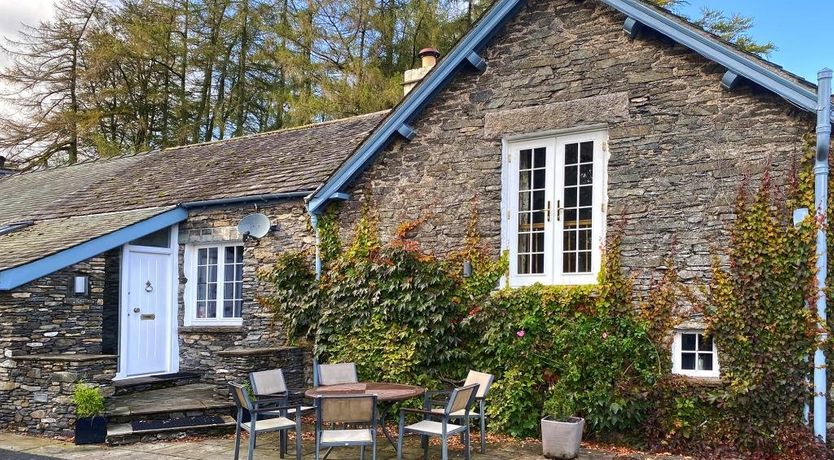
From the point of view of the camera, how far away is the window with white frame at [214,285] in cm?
1217

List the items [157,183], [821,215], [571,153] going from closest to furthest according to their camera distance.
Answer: [821,215] → [571,153] → [157,183]

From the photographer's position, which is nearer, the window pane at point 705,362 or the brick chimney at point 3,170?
the window pane at point 705,362

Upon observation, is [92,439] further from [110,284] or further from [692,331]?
[692,331]

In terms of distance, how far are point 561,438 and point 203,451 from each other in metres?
4.14

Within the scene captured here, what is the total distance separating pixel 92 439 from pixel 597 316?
6.36 metres

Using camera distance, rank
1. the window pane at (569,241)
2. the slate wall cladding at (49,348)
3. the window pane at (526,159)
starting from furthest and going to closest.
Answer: the window pane at (526,159) → the slate wall cladding at (49,348) → the window pane at (569,241)

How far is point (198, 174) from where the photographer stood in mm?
14195

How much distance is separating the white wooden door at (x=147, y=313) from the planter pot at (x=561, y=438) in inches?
282

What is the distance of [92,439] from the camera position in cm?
891

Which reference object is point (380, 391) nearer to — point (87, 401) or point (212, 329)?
point (87, 401)

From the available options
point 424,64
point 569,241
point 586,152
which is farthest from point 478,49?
point 424,64

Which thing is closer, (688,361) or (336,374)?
(688,361)

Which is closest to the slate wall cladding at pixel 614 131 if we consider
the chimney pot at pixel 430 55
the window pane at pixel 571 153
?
the window pane at pixel 571 153

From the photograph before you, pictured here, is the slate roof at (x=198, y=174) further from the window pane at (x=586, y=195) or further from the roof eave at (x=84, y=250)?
the window pane at (x=586, y=195)
